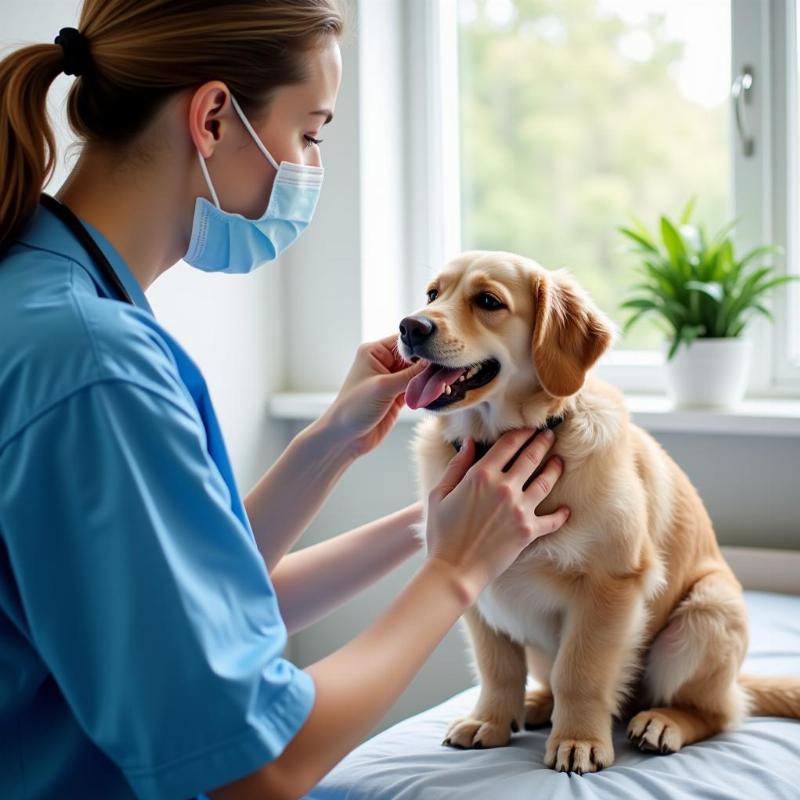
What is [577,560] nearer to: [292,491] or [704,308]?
[292,491]

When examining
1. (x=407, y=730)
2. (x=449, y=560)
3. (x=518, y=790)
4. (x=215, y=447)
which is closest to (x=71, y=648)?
(x=215, y=447)

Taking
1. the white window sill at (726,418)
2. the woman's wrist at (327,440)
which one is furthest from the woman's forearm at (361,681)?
the white window sill at (726,418)

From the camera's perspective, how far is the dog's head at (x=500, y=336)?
49.8 inches

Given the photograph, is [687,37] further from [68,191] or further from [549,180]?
[68,191]

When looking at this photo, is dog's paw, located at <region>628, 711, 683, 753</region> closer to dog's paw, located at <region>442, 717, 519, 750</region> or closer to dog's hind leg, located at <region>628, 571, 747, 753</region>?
dog's hind leg, located at <region>628, 571, 747, 753</region>

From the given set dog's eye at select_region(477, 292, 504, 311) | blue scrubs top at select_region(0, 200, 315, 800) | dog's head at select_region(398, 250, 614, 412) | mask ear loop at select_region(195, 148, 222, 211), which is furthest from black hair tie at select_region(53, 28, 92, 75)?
dog's eye at select_region(477, 292, 504, 311)

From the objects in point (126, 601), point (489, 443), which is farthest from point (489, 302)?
point (126, 601)

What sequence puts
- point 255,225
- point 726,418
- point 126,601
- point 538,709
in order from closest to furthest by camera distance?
point 126,601 → point 255,225 → point 538,709 → point 726,418

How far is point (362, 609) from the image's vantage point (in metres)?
2.44

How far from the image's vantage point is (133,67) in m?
0.92

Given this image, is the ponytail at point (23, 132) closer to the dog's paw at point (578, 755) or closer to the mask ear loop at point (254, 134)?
the mask ear loop at point (254, 134)

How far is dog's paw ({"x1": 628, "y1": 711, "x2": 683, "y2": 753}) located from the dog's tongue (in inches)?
20.3

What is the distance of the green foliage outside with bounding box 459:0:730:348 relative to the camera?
7.75ft

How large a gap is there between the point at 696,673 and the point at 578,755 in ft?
0.75
